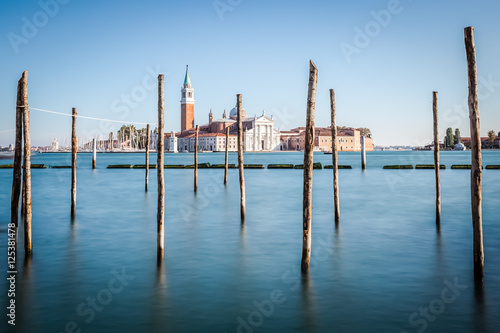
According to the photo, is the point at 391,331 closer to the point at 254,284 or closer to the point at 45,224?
the point at 254,284

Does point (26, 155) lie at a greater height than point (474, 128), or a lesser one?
lesser

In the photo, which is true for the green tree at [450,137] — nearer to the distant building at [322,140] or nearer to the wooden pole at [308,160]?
the distant building at [322,140]

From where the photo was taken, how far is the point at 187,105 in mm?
149625

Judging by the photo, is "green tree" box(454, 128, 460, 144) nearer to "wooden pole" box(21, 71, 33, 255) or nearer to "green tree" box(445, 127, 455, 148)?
"green tree" box(445, 127, 455, 148)

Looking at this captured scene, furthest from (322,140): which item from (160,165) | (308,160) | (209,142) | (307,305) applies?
(307,305)

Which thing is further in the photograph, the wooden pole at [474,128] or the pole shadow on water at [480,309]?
the wooden pole at [474,128]

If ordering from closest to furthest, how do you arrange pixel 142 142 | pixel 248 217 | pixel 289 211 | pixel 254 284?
pixel 254 284, pixel 248 217, pixel 289 211, pixel 142 142

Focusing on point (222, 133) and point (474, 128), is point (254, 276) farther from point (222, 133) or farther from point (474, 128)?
point (222, 133)

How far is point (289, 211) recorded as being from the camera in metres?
18.6

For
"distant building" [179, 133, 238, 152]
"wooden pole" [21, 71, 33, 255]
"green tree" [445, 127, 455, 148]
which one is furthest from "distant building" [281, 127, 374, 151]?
"wooden pole" [21, 71, 33, 255]

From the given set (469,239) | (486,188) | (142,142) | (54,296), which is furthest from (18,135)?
(142,142)

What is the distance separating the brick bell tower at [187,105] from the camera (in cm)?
14850

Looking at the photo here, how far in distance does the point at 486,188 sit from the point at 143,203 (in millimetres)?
18821

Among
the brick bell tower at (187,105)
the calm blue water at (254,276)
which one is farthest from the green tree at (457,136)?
the calm blue water at (254,276)
